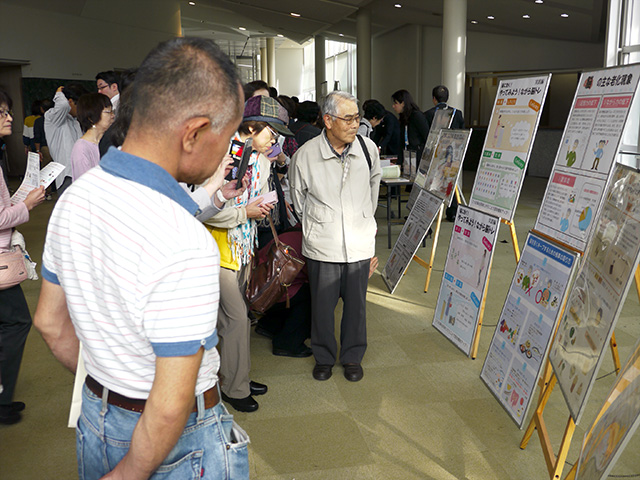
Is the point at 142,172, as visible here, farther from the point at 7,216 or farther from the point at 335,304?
the point at 335,304

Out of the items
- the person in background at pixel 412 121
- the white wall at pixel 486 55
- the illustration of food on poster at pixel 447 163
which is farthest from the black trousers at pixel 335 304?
the white wall at pixel 486 55

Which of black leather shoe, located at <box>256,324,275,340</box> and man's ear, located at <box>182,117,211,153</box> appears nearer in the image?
man's ear, located at <box>182,117,211,153</box>

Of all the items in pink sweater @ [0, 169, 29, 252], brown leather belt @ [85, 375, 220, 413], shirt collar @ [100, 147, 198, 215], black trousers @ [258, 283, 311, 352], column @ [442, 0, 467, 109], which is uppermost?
column @ [442, 0, 467, 109]

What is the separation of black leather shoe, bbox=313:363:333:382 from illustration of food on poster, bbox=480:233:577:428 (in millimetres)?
887

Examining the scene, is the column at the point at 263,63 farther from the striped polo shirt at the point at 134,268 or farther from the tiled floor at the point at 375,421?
the striped polo shirt at the point at 134,268

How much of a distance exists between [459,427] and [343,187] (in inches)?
53.9

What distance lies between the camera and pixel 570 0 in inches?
385

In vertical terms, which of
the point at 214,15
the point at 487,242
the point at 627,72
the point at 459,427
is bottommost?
the point at 459,427

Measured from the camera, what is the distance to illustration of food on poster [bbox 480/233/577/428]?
Result: 2.40m

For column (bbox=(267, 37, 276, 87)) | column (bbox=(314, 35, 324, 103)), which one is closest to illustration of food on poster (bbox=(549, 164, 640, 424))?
column (bbox=(314, 35, 324, 103))

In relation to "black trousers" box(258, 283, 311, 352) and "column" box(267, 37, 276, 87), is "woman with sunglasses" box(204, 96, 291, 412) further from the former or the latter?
"column" box(267, 37, 276, 87)

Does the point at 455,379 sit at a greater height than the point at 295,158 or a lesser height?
lesser

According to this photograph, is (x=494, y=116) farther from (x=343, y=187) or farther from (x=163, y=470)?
(x=163, y=470)

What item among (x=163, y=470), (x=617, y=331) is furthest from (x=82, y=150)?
(x=617, y=331)
